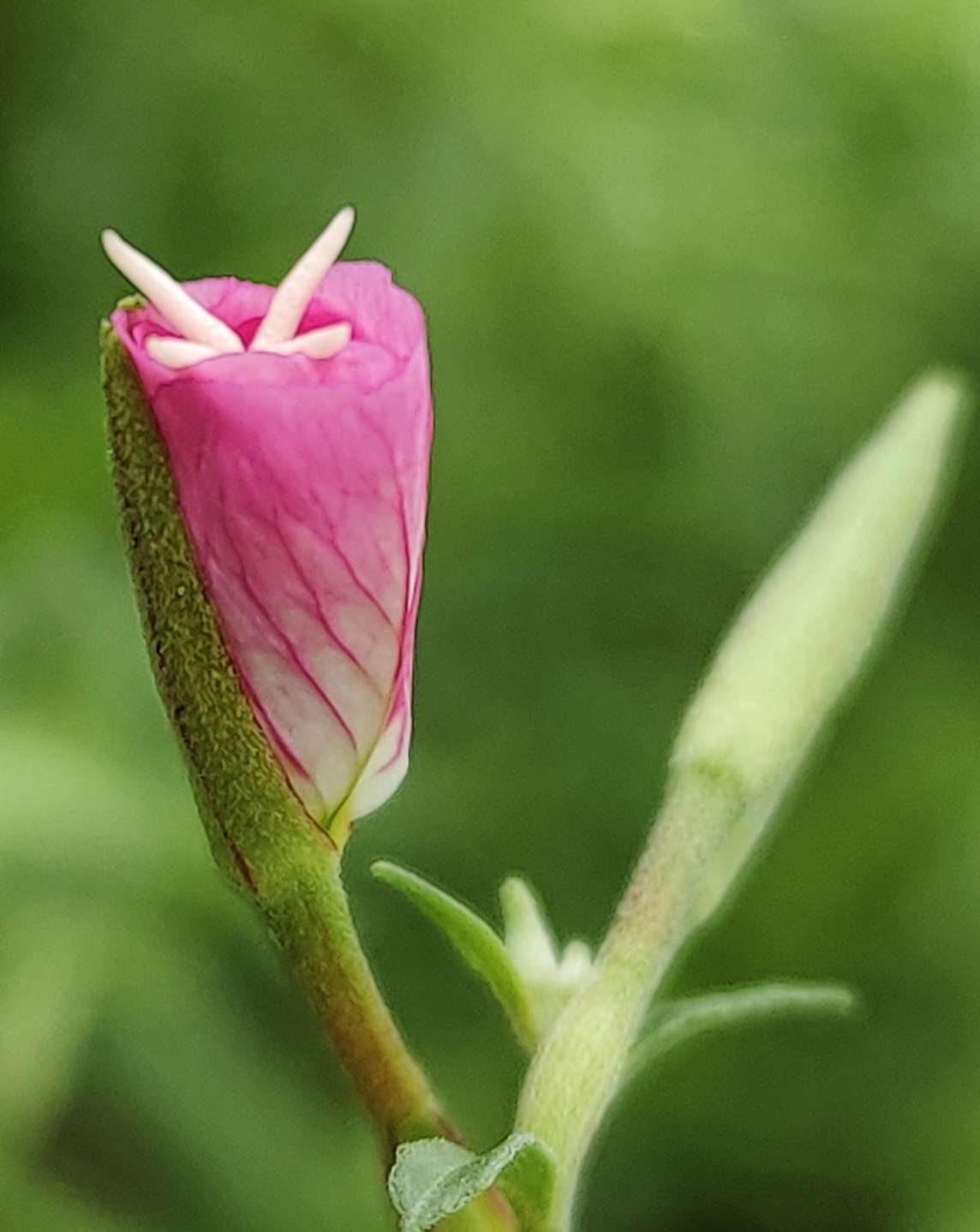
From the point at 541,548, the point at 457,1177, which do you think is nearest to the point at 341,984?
the point at 457,1177

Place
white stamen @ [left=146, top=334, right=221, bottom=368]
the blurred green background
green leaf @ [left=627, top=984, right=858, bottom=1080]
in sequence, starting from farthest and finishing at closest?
the blurred green background → green leaf @ [left=627, top=984, right=858, bottom=1080] → white stamen @ [left=146, top=334, right=221, bottom=368]

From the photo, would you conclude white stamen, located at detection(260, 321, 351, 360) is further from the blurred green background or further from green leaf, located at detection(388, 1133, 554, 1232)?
the blurred green background

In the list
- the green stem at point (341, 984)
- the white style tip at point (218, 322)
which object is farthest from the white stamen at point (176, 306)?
the green stem at point (341, 984)

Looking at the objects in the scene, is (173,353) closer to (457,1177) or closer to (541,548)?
(457,1177)

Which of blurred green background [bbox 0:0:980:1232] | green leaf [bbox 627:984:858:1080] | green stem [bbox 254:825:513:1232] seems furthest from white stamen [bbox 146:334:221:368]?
blurred green background [bbox 0:0:980:1232]

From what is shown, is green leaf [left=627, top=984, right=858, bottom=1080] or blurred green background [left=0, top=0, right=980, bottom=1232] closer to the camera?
green leaf [left=627, top=984, right=858, bottom=1080]

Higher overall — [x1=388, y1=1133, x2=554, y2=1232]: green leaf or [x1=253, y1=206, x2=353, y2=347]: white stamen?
[x1=253, y1=206, x2=353, y2=347]: white stamen

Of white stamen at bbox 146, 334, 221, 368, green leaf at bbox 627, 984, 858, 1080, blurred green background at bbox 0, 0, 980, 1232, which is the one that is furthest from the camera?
blurred green background at bbox 0, 0, 980, 1232

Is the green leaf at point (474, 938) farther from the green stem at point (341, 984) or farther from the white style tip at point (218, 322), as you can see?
the white style tip at point (218, 322)
